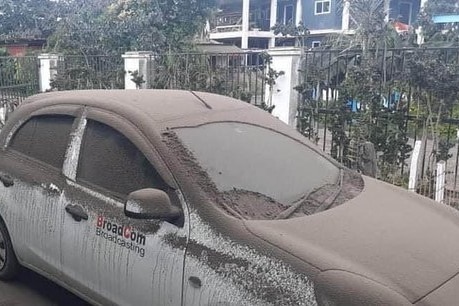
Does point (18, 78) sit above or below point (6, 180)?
above

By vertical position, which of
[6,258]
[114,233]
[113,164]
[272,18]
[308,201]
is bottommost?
[6,258]

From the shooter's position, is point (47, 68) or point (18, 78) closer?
point (47, 68)

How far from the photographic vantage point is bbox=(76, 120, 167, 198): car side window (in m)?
2.86

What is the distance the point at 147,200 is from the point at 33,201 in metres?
1.40

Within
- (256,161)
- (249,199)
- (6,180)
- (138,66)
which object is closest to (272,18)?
(138,66)

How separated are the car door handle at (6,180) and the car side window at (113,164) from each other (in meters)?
0.80

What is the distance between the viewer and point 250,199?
2697 millimetres

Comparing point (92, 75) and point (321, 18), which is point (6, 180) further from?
point (321, 18)

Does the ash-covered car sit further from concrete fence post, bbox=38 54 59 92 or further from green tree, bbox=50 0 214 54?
green tree, bbox=50 0 214 54

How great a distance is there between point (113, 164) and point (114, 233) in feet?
1.40

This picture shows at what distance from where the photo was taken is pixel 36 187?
3.50 meters

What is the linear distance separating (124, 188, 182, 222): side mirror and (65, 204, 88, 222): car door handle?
0.63 meters

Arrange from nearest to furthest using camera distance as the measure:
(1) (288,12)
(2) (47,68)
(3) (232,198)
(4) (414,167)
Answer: (3) (232,198) < (4) (414,167) < (2) (47,68) < (1) (288,12)

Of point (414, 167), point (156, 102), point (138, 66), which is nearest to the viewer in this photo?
point (156, 102)
